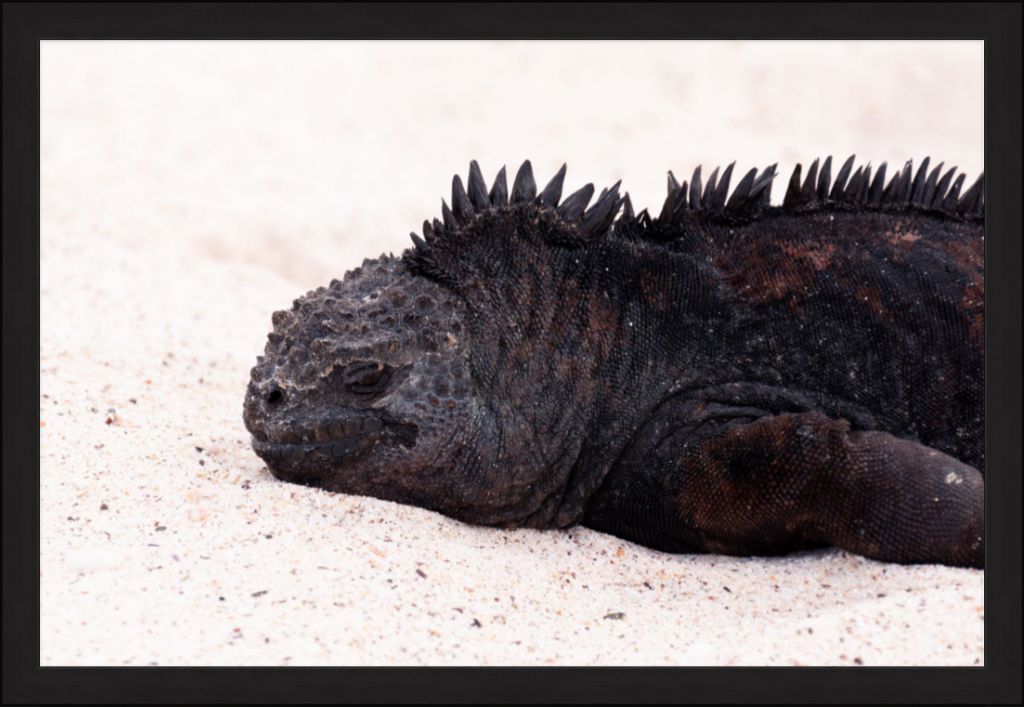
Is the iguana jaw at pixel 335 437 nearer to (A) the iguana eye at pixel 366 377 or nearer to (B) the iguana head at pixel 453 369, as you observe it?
(B) the iguana head at pixel 453 369

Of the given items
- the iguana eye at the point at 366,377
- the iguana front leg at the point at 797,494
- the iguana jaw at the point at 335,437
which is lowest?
the iguana front leg at the point at 797,494

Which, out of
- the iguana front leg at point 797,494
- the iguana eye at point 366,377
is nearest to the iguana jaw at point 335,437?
the iguana eye at point 366,377

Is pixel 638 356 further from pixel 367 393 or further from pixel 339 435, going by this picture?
pixel 339 435

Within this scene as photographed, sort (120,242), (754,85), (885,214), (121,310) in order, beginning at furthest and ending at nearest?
(754,85), (120,242), (121,310), (885,214)

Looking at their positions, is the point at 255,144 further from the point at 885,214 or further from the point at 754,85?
the point at 885,214

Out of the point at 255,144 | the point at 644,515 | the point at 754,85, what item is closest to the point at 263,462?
the point at 644,515

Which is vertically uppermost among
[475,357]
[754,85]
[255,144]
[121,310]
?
[754,85]

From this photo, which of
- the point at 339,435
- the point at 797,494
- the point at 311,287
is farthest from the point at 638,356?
the point at 311,287
